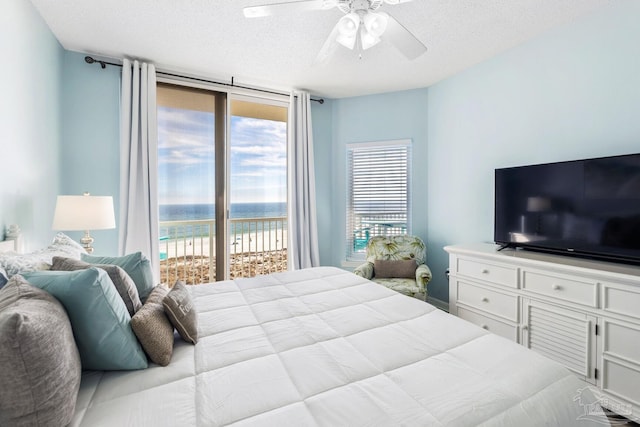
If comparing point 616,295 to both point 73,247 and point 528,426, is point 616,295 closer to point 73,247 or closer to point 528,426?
point 528,426

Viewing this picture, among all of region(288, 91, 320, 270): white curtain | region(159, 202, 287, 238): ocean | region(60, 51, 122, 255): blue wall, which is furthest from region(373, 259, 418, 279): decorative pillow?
region(60, 51, 122, 255): blue wall

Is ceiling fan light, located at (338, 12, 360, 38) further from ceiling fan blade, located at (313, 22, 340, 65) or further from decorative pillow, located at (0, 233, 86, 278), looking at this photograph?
decorative pillow, located at (0, 233, 86, 278)

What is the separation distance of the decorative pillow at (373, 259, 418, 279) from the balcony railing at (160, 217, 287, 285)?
1.43m

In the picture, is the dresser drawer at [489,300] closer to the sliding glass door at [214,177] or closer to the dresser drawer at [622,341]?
the dresser drawer at [622,341]

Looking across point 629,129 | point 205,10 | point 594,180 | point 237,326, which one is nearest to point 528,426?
point 237,326

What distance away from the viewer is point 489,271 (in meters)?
2.45

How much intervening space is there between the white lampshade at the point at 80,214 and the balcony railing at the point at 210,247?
109 centimetres

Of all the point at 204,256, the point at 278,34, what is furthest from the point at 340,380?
the point at 204,256

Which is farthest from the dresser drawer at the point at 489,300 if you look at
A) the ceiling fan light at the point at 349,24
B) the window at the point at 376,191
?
the ceiling fan light at the point at 349,24

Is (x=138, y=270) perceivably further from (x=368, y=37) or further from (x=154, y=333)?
(x=368, y=37)

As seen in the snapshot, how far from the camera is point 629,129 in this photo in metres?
2.01

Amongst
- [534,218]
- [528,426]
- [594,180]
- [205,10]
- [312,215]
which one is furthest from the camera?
[312,215]

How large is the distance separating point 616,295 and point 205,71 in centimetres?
392

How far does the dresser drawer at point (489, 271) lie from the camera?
2.28 meters
